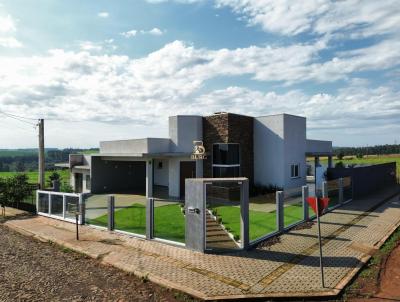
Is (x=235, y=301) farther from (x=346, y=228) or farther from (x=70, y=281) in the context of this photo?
(x=346, y=228)

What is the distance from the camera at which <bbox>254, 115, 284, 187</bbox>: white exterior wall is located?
2259cm

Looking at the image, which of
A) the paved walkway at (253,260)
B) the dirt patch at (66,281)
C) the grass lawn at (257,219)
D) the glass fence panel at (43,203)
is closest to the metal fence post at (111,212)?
the paved walkway at (253,260)

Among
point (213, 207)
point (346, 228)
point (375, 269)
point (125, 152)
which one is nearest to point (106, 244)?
point (213, 207)

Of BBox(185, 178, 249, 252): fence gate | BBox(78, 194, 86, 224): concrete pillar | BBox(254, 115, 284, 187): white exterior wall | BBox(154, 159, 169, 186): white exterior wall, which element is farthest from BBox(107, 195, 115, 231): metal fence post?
BBox(154, 159, 169, 186): white exterior wall

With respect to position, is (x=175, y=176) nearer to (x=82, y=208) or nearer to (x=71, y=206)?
(x=71, y=206)

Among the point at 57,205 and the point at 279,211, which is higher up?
the point at 279,211

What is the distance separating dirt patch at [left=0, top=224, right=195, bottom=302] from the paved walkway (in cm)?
35

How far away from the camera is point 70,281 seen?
875 centimetres

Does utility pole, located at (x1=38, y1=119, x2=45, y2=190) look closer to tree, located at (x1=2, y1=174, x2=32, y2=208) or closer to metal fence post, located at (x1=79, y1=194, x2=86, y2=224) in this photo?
tree, located at (x1=2, y1=174, x2=32, y2=208)

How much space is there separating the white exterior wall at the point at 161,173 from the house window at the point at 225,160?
5803 millimetres

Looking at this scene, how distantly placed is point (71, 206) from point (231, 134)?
34.9 ft

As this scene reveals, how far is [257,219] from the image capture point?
1423 cm

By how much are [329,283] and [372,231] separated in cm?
629

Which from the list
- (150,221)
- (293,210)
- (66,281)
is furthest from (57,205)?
(293,210)
